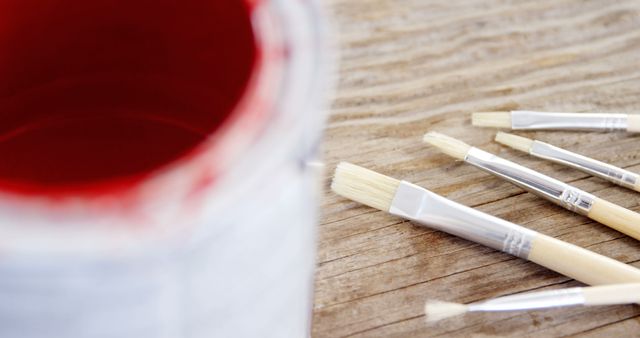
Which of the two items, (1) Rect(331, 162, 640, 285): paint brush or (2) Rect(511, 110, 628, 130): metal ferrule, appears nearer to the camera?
(1) Rect(331, 162, 640, 285): paint brush

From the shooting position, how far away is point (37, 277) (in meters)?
0.31

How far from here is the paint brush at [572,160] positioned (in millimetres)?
635

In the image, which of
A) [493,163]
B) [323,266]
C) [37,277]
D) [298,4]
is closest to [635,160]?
[493,163]

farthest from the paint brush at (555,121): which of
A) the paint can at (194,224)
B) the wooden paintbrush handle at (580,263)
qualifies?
the paint can at (194,224)

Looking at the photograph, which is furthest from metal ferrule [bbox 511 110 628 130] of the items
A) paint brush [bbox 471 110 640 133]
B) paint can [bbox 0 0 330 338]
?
paint can [bbox 0 0 330 338]

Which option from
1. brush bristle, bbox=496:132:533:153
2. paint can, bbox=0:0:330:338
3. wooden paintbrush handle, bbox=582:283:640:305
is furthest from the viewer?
brush bristle, bbox=496:132:533:153

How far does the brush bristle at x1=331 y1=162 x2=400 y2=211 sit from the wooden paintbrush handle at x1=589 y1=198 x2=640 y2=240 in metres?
0.13

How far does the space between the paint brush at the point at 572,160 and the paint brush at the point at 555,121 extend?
0.04 ft

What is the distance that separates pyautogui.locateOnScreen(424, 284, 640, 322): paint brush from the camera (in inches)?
21.7

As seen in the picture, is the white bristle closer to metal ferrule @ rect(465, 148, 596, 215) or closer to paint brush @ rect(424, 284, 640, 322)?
paint brush @ rect(424, 284, 640, 322)

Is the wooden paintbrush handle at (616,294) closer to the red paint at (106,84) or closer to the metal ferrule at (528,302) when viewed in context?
the metal ferrule at (528,302)

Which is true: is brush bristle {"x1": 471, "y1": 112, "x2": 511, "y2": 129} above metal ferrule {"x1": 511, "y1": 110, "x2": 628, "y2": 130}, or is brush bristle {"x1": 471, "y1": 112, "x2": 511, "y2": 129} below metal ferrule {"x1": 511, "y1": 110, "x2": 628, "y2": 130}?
above

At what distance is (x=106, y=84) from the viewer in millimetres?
441

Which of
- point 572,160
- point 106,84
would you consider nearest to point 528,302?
point 572,160
